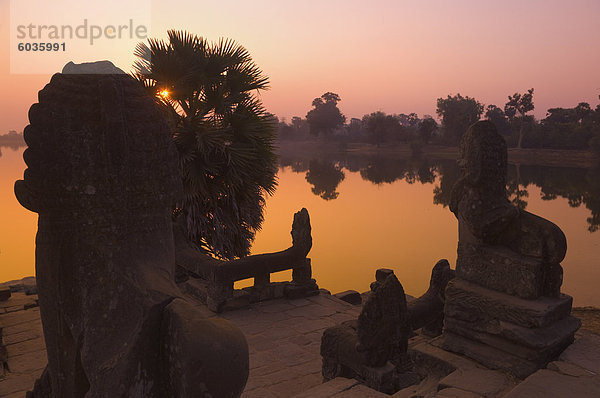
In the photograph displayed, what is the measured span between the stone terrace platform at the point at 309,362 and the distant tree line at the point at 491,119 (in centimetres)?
4950

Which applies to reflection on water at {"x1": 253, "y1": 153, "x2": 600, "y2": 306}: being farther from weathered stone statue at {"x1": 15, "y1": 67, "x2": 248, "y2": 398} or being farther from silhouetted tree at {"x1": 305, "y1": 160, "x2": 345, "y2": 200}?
weathered stone statue at {"x1": 15, "y1": 67, "x2": 248, "y2": 398}

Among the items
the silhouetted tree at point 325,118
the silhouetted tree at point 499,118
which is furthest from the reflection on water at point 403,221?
the silhouetted tree at point 325,118

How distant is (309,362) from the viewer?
17.4ft

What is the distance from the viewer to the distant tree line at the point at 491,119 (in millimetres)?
48844

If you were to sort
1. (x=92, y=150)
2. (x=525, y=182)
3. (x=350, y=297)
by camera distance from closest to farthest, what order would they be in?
(x=92, y=150) → (x=350, y=297) → (x=525, y=182)

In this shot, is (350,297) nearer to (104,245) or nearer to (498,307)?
(498,307)

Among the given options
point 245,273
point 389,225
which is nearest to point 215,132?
point 245,273

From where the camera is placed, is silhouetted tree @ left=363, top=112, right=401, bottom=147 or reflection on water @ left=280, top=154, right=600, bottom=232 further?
silhouetted tree @ left=363, top=112, right=401, bottom=147

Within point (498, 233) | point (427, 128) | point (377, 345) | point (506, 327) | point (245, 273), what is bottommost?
point (245, 273)

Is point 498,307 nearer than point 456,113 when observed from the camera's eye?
Yes

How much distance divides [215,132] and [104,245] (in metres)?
7.19

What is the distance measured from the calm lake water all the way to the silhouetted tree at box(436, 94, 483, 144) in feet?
65.7

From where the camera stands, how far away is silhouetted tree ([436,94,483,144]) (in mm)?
59372

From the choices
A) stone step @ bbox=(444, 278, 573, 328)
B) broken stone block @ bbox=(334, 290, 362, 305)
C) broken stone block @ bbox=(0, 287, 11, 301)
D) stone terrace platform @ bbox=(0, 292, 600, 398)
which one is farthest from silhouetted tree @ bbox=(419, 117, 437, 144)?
stone step @ bbox=(444, 278, 573, 328)
